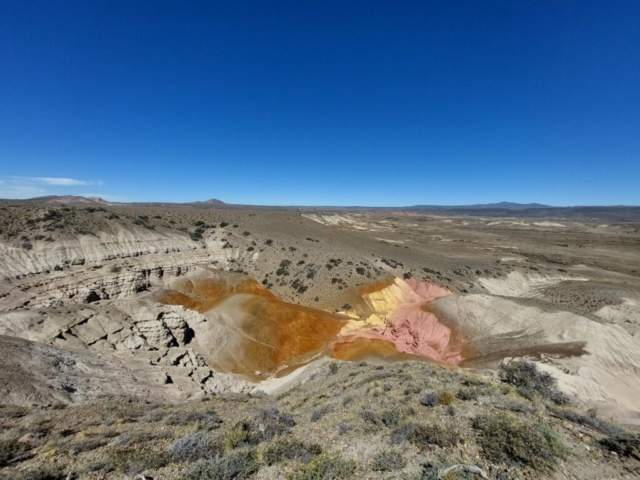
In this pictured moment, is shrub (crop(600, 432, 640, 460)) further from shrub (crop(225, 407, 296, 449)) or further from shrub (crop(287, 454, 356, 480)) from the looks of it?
shrub (crop(225, 407, 296, 449))

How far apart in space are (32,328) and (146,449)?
64.9 ft

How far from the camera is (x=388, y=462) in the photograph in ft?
19.6

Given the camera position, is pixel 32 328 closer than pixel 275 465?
No

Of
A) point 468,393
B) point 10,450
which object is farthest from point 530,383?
point 10,450

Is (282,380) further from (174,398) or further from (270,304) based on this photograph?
(270,304)

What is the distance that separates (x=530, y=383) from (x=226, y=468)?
11624 millimetres

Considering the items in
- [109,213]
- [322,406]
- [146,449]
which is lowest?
[322,406]

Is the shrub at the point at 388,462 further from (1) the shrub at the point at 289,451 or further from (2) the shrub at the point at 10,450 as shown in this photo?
(2) the shrub at the point at 10,450

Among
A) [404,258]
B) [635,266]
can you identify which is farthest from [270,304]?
[635,266]

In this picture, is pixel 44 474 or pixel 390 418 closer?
pixel 44 474

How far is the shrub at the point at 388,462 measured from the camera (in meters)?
5.89

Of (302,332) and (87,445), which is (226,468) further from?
(302,332)

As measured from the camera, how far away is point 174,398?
57.0 ft

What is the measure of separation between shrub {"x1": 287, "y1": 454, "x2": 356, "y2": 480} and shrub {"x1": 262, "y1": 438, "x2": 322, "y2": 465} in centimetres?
34
